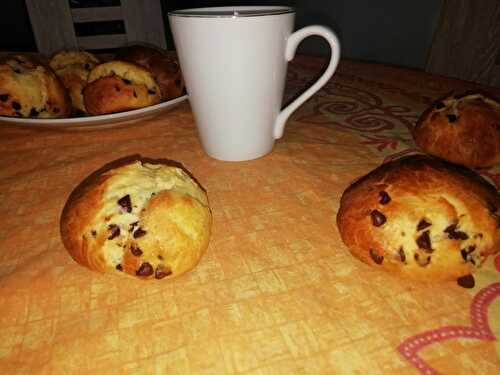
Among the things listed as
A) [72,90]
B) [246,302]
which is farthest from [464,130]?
[72,90]

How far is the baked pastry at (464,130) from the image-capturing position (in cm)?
74

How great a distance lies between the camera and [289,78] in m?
1.37

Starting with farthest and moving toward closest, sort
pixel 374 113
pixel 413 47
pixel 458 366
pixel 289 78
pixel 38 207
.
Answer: pixel 413 47, pixel 289 78, pixel 374 113, pixel 38 207, pixel 458 366

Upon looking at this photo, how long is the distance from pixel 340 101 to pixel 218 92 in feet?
1.87

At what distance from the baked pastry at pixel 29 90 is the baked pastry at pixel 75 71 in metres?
0.07

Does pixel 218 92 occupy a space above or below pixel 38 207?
above

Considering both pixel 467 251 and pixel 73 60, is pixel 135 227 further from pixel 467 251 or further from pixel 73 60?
pixel 73 60

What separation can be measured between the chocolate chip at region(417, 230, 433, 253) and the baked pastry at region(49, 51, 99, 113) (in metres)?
0.91

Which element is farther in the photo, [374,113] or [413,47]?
[413,47]

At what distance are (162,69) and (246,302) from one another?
0.83 meters

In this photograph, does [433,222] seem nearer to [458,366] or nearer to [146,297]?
[458,366]

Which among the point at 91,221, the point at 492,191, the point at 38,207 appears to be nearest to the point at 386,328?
the point at 492,191

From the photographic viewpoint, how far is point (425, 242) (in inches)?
20.5

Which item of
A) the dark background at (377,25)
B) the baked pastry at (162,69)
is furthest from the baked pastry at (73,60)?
the dark background at (377,25)
